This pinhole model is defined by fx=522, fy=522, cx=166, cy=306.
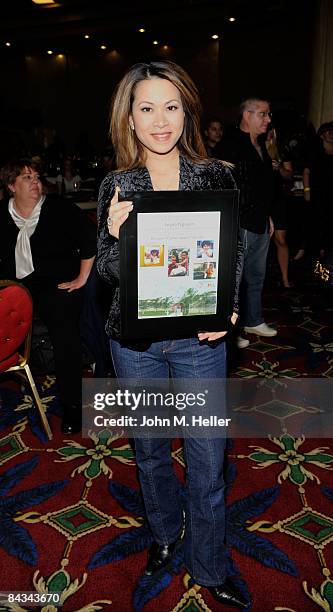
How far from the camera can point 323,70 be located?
27.3 ft

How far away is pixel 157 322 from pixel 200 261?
0.21 metres

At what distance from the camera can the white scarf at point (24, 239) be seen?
10.0 feet

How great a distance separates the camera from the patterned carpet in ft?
6.10

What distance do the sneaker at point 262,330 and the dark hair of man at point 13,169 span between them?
2.13 m

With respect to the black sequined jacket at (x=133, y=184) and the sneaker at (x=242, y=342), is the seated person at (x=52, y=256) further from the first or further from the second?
the black sequined jacket at (x=133, y=184)

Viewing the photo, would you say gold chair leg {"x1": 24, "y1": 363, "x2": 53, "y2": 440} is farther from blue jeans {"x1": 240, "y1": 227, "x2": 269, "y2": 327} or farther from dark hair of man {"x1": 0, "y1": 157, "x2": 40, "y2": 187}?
blue jeans {"x1": 240, "y1": 227, "x2": 269, "y2": 327}

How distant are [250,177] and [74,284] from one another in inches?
55.8

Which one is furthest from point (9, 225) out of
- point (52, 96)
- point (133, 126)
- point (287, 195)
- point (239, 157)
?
point (52, 96)

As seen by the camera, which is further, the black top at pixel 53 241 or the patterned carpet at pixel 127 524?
the black top at pixel 53 241

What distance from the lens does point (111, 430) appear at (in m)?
2.96

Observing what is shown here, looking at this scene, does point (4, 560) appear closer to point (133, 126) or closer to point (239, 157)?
point (133, 126)

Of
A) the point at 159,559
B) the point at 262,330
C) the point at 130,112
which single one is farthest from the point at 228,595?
the point at 262,330

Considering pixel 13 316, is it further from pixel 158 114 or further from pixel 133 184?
pixel 158 114

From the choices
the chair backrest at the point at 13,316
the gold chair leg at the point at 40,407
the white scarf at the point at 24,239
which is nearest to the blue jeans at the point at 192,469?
the chair backrest at the point at 13,316
